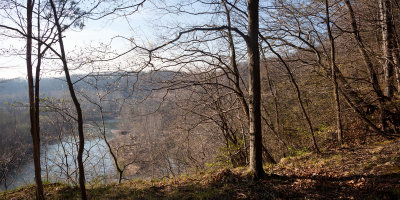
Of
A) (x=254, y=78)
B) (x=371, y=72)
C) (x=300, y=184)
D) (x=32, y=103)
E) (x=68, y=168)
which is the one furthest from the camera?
(x=68, y=168)

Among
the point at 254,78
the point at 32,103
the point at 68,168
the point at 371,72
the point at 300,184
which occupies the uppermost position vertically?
the point at 371,72

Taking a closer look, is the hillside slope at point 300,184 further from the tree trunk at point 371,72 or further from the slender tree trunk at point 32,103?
the tree trunk at point 371,72

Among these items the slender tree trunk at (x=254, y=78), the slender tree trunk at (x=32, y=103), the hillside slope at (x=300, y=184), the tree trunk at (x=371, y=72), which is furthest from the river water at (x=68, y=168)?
the tree trunk at (x=371, y=72)

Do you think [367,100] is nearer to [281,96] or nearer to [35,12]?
[281,96]

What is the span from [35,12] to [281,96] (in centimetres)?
900

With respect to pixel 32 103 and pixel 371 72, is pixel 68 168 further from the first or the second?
pixel 371 72

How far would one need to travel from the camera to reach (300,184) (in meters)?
4.31

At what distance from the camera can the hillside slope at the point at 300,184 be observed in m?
3.79

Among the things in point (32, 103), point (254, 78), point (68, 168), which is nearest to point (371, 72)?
point (254, 78)

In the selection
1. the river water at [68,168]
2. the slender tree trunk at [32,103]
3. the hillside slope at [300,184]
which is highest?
the slender tree trunk at [32,103]

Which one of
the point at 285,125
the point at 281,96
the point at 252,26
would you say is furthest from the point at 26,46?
the point at 285,125

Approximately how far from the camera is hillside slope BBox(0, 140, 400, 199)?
3.79 meters

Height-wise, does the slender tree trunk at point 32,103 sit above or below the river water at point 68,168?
above

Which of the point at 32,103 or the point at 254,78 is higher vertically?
the point at 254,78
